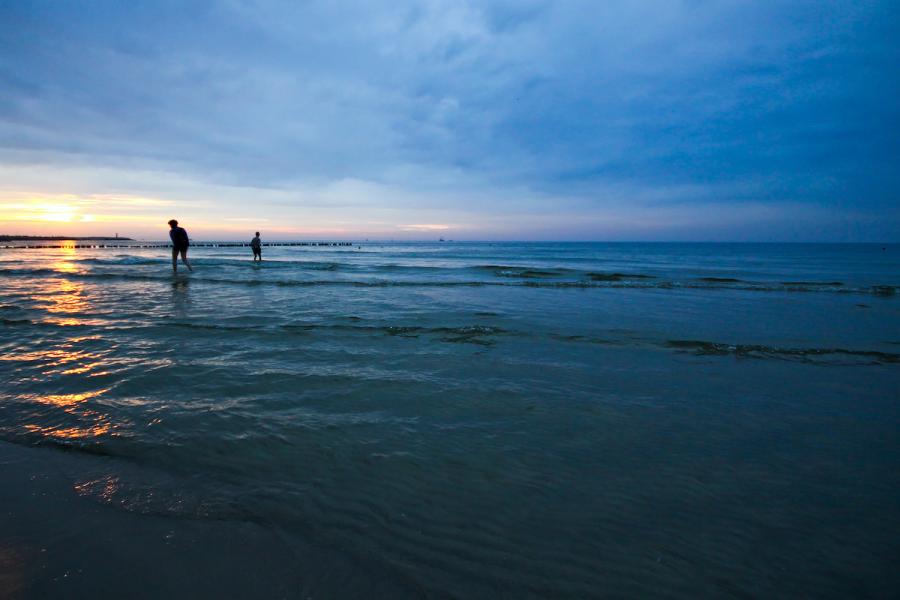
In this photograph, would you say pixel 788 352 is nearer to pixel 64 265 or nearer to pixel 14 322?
pixel 14 322

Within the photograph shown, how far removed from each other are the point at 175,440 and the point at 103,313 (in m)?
9.51

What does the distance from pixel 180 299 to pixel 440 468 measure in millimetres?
13524

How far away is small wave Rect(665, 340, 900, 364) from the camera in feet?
26.6

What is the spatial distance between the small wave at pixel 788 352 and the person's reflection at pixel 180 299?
486 inches

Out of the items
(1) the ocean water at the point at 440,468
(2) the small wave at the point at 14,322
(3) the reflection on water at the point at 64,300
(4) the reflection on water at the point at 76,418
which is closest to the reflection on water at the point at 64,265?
(3) the reflection on water at the point at 64,300

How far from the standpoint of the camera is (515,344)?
873cm

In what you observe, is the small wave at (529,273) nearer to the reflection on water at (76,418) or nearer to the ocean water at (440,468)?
the ocean water at (440,468)

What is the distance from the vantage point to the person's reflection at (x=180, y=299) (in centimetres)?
1133

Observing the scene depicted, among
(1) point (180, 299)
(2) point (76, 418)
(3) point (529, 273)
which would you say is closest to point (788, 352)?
(2) point (76, 418)

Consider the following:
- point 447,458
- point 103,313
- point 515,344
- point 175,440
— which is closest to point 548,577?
point 447,458

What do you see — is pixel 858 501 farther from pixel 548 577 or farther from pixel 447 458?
pixel 447 458

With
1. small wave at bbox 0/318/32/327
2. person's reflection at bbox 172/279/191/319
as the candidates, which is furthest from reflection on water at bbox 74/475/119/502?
small wave at bbox 0/318/32/327

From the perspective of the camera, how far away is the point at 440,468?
12.5 feet

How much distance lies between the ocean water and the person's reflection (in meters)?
2.91
